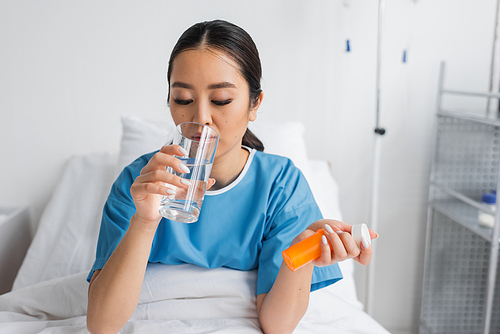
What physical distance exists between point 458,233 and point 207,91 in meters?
1.34

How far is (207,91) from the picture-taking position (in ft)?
2.46

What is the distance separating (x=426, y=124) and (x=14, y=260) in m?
1.66

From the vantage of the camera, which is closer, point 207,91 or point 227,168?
point 207,91

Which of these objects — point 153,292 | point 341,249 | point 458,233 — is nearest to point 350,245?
point 341,249

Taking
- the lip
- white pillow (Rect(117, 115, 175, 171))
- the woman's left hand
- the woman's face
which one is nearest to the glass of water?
the lip

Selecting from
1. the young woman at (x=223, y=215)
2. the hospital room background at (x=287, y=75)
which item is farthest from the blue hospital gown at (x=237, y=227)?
the hospital room background at (x=287, y=75)

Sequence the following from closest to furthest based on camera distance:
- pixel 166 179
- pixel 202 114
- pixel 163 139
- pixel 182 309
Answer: pixel 166 179 → pixel 202 114 → pixel 182 309 → pixel 163 139

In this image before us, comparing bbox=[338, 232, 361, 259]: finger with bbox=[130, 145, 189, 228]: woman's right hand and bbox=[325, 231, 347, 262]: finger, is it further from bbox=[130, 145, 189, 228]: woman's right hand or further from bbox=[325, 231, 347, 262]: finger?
bbox=[130, 145, 189, 228]: woman's right hand

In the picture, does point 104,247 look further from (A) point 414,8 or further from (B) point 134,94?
(A) point 414,8

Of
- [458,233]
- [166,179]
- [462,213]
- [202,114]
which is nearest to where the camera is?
[166,179]

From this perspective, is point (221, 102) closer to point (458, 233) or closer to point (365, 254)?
point (365, 254)

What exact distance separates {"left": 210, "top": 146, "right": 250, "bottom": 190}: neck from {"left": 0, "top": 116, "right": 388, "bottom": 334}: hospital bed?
201 millimetres

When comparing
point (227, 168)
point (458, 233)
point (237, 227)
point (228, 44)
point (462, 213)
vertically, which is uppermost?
point (228, 44)

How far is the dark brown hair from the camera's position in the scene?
79cm
